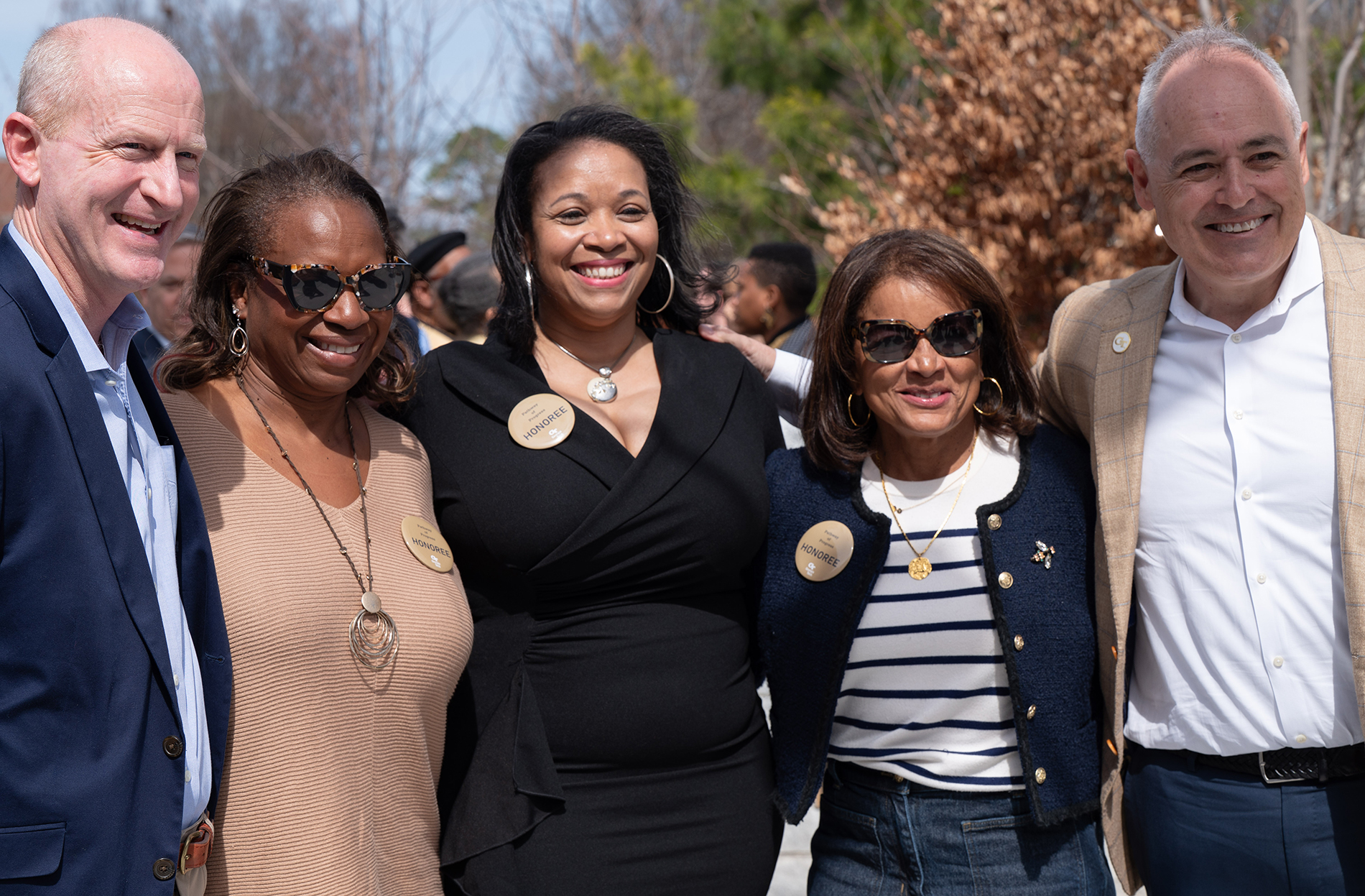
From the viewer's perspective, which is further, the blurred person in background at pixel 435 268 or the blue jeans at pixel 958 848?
the blurred person in background at pixel 435 268

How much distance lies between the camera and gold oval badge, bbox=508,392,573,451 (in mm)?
2807

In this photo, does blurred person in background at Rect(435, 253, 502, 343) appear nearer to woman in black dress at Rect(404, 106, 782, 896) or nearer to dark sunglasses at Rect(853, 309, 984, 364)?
woman in black dress at Rect(404, 106, 782, 896)

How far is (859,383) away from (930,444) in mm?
239

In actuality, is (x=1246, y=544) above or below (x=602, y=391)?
below

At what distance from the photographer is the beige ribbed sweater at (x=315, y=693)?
2.18 m

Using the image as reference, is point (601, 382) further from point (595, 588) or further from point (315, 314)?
point (315, 314)

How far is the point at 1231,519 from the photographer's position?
2.54 metres

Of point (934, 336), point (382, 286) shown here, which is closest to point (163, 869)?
point (382, 286)

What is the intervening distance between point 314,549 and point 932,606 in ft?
4.60

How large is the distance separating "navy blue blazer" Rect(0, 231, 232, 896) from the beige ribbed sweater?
1.08ft

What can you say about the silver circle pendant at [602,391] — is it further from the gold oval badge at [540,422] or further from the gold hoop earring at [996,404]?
the gold hoop earring at [996,404]

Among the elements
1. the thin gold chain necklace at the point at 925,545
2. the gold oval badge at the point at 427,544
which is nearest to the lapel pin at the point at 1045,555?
the thin gold chain necklace at the point at 925,545

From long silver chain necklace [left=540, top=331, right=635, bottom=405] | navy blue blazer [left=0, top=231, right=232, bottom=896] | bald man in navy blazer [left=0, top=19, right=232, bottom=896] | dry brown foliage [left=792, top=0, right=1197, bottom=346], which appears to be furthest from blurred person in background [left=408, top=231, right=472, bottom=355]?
navy blue blazer [left=0, top=231, right=232, bottom=896]

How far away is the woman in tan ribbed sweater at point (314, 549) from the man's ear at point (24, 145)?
2.11ft
